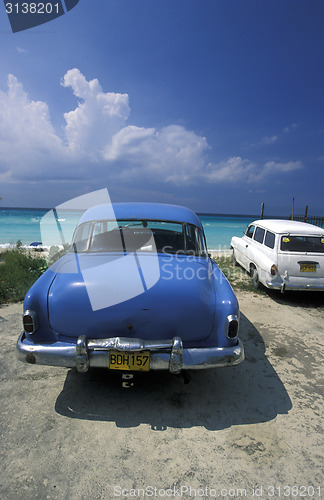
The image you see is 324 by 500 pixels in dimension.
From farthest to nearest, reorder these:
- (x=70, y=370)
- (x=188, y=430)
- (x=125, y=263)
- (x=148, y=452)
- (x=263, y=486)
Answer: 1. (x=70, y=370)
2. (x=125, y=263)
3. (x=188, y=430)
4. (x=148, y=452)
5. (x=263, y=486)

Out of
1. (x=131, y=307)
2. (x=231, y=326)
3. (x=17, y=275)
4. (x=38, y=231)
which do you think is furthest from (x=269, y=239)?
(x=38, y=231)

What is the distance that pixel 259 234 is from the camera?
22.9 feet

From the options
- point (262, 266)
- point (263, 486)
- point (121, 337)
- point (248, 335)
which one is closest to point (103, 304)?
point (121, 337)

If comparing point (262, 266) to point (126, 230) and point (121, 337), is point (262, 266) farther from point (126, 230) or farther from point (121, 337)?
point (121, 337)

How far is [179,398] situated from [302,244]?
450 centimetres

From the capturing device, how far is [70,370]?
316 cm

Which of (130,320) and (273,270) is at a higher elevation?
(130,320)

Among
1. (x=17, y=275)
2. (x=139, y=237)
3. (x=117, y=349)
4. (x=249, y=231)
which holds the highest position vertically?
(x=139, y=237)

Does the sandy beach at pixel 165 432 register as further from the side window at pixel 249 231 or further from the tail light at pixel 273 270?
the side window at pixel 249 231

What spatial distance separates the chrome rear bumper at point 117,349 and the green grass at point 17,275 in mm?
3616

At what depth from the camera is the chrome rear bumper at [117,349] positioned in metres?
2.33

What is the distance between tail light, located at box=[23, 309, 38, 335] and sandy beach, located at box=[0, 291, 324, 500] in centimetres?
73

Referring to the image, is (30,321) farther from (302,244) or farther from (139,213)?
(302,244)

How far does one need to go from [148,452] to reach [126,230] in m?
2.38
